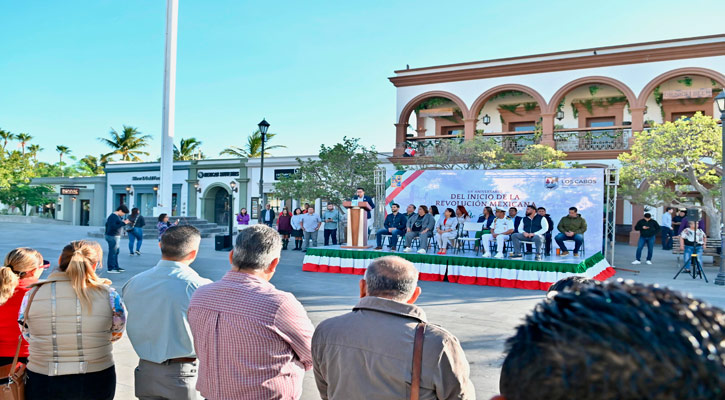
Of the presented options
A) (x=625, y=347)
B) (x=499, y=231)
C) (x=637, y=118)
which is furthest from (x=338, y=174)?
(x=625, y=347)

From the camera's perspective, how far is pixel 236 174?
3044 centimetres

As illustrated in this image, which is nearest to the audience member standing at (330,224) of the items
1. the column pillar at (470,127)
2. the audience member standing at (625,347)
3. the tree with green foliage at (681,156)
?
the column pillar at (470,127)

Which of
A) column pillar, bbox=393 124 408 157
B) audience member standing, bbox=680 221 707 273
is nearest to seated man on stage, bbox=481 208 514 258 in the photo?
audience member standing, bbox=680 221 707 273

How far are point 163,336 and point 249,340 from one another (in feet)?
2.29

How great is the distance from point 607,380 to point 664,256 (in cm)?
1789

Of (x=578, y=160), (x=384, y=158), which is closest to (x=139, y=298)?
(x=578, y=160)

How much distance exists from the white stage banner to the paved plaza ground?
189 centimetres

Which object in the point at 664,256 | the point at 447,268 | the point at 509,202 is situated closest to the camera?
the point at 447,268

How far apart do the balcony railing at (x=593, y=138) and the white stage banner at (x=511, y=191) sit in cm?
836

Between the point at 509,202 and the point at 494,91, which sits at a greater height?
the point at 494,91

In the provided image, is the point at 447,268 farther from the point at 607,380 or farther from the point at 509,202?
the point at 607,380

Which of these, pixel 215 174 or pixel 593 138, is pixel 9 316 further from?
pixel 215 174

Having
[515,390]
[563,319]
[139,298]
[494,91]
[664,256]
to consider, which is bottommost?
[664,256]

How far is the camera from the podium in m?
12.3
